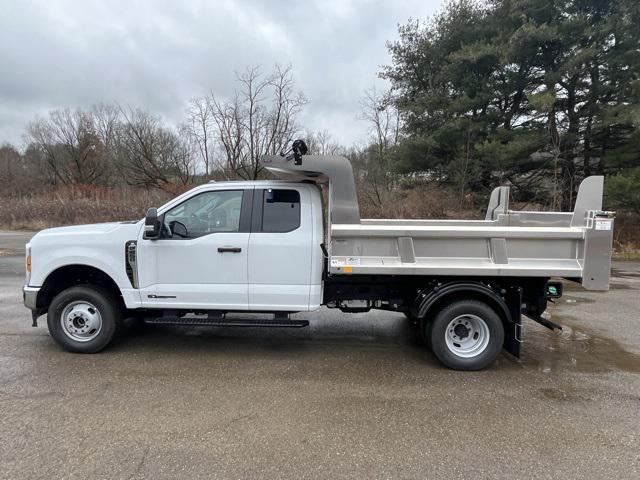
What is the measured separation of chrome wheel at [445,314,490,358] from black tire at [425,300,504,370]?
0.01m

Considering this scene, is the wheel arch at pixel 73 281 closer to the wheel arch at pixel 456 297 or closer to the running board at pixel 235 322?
the running board at pixel 235 322

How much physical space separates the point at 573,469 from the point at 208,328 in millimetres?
4698

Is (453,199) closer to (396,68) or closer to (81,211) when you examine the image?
(396,68)

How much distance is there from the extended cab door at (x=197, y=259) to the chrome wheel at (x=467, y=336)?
7.93 feet

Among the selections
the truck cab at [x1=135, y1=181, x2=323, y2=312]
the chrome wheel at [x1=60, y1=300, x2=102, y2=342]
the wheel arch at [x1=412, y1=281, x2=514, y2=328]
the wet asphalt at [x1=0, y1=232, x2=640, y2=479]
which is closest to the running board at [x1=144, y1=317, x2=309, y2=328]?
the truck cab at [x1=135, y1=181, x2=323, y2=312]

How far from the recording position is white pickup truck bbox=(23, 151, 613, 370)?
4.36 meters

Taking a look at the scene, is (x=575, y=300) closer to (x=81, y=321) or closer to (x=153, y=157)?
(x=81, y=321)

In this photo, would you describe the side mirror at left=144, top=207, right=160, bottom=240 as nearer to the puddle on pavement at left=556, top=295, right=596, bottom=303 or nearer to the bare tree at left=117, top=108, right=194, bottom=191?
the puddle on pavement at left=556, top=295, right=596, bottom=303

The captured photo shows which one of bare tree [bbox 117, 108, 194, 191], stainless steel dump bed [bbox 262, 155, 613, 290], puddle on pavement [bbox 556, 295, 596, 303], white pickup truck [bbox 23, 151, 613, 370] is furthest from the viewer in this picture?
bare tree [bbox 117, 108, 194, 191]

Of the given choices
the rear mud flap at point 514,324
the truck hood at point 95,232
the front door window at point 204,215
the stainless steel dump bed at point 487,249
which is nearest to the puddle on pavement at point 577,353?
the rear mud flap at point 514,324

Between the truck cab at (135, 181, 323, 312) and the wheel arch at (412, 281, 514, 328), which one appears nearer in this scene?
the wheel arch at (412, 281, 514, 328)

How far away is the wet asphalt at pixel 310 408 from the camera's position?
2.87 m

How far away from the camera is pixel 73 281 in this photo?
4996 millimetres

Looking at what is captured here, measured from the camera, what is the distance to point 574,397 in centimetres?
391
